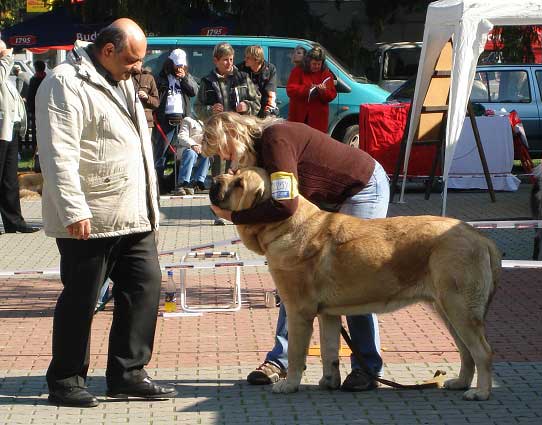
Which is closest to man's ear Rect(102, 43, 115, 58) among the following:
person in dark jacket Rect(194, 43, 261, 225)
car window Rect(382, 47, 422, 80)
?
person in dark jacket Rect(194, 43, 261, 225)

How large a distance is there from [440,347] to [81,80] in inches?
118

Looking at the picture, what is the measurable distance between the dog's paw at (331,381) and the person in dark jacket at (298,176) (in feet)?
0.15

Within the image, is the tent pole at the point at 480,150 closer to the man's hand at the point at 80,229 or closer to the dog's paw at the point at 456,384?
the dog's paw at the point at 456,384

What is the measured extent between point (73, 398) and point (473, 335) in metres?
2.08

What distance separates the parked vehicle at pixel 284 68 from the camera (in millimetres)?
17594

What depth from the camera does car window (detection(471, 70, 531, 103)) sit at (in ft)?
59.0

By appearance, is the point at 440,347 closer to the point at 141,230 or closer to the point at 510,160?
the point at 141,230

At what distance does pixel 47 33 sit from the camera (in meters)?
29.1

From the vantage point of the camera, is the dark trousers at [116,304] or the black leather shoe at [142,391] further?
the black leather shoe at [142,391]

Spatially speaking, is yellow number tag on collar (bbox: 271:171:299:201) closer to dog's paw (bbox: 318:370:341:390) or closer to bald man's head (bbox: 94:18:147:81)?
bald man's head (bbox: 94:18:147:81)

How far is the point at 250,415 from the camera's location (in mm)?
5379

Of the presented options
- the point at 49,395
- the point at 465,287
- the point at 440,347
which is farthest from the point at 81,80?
the point at 440,347

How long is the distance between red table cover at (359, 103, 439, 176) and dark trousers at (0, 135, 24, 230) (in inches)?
204

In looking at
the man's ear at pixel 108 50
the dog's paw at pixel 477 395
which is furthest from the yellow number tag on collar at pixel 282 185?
the dog's paw at pixel 477 395
